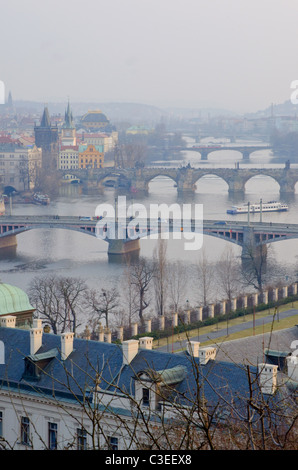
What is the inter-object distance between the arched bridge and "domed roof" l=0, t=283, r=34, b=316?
1828 cm

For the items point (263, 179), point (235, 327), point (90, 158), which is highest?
point (235, 327)

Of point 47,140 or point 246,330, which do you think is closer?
point 246,330

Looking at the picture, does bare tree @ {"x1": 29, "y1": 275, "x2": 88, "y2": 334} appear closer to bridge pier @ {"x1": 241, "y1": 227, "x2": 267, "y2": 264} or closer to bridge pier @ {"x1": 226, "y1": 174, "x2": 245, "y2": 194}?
bridge pier @ {"x1": 241, "y1": 227, "x2": 267, "y2": 264}

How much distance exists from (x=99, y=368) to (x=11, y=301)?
10.7 feet

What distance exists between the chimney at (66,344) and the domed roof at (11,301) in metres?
2.31

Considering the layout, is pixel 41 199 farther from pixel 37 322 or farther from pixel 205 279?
pixel 37 322

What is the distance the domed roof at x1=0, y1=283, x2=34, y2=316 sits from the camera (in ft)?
44.9

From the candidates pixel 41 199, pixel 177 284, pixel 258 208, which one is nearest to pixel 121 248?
pixel 177 284

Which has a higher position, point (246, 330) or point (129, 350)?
point (129, 350)

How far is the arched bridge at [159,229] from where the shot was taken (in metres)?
32.2

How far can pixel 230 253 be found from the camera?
31312 mm

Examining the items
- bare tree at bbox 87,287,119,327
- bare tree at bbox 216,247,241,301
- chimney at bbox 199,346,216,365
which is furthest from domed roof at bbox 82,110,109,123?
chimney at bbox 199,346,216,365

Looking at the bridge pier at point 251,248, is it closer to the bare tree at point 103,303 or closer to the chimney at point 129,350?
the bare tree at point 103,303

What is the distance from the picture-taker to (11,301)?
13789 mm
